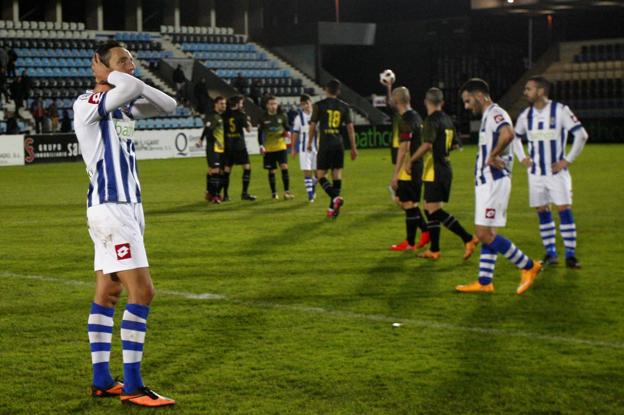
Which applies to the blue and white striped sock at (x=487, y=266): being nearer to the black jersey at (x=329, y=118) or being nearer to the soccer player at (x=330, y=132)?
the soccer player at (x=330, y=132)

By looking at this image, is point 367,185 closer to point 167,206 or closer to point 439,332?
point 167,206

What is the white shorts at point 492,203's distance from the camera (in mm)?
9375

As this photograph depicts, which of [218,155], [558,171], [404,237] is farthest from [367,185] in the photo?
[558,171]

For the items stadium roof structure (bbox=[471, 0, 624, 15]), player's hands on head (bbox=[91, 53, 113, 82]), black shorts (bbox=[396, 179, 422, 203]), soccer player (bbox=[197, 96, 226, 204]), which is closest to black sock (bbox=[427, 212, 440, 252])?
black shorts (bbox=[396, 179, 422, 203])

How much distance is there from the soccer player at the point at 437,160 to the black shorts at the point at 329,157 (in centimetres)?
541

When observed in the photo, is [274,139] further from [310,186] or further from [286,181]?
[310,186]

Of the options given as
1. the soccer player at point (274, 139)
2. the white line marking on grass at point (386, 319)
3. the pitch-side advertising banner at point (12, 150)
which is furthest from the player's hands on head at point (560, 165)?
the pitch-side advertising banner at point (12, 150)

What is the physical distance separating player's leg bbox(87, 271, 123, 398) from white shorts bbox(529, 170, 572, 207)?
615 centimetres

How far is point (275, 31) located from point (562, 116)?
43051mm

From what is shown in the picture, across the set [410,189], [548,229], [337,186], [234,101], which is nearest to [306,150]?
[234,101]

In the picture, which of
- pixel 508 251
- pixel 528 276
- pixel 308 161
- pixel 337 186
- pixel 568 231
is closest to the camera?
pixel 508 251

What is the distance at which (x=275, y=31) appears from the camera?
53.0 metres

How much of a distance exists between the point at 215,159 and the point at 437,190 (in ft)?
29.7

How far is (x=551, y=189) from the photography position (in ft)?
36.4
